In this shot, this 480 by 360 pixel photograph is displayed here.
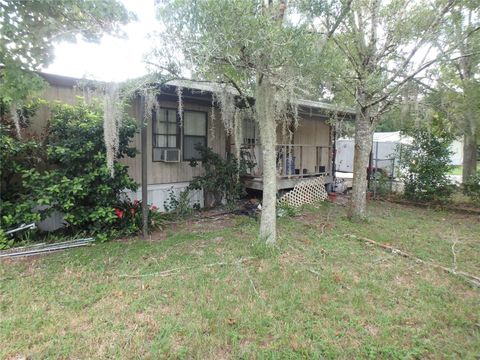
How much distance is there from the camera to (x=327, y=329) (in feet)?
8.89

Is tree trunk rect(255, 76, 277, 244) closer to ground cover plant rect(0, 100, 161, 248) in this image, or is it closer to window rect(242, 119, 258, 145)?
ground cover plant rect(0, 100, 161, 248)

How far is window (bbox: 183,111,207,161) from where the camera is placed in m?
7.41

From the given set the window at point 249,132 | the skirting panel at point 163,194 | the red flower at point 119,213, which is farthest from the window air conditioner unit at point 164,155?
the window at point 249,132

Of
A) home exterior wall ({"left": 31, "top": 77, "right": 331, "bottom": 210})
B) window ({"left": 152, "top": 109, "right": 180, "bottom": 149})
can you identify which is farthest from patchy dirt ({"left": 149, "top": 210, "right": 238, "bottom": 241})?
window ({"left": 152, "top": 109, "right": 180, "bottom": 149})

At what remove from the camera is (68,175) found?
4.93 meters

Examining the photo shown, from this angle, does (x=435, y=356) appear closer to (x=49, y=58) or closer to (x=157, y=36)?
(x=157, y=36)

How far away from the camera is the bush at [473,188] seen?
817cm

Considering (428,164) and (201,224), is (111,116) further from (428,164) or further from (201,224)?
(428,164)

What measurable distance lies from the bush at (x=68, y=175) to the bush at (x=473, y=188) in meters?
8.44

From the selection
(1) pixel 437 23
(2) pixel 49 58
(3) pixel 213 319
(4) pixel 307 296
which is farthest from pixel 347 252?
(2) pixel 49 58

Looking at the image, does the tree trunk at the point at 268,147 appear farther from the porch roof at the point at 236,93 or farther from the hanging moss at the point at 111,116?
the hanging moss at the point at 111,116

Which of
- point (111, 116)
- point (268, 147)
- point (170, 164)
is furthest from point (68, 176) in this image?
point (268, 147)

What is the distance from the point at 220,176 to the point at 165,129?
163 cm

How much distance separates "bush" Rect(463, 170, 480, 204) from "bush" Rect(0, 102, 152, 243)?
8438 mm
